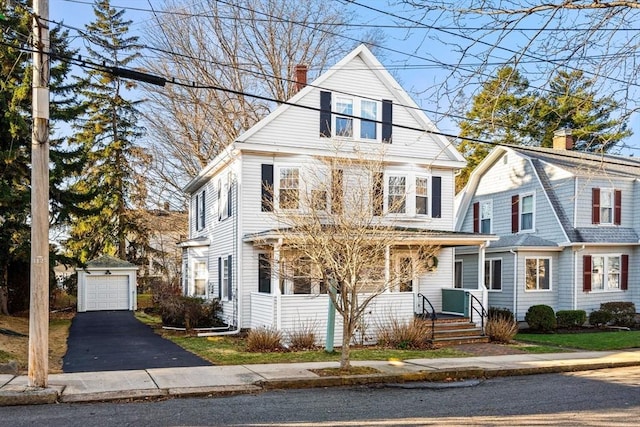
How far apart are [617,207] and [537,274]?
4.68 metres

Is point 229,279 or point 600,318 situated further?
point 600,318

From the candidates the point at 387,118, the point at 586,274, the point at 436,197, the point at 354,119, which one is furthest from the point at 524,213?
the point at 354,119

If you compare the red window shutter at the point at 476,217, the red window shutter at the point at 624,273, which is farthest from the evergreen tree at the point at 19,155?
the red window shutter at the point at 624,273

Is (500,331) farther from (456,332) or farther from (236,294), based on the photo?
(236,294)

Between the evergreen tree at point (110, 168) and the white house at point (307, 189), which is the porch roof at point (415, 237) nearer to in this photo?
the white house at point (307, 189)

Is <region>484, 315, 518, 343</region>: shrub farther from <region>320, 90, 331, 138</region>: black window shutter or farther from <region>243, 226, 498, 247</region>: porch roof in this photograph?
<region>320, 90, 331, 138</region>: black window shutter

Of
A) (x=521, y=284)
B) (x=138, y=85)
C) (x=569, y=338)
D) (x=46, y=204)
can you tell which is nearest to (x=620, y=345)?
(x=569, y=338)

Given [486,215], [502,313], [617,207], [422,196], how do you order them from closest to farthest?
[422,196]
[502,313]
[617,207]
[486,215]

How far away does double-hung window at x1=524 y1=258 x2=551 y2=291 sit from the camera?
2439 centimetres

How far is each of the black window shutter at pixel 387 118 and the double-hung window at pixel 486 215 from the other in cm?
982

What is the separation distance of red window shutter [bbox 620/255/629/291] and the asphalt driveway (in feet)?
62.7

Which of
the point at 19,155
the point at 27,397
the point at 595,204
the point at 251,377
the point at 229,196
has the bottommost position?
the point at 251,377

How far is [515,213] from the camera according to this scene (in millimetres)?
26734

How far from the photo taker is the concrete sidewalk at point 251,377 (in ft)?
30.9
